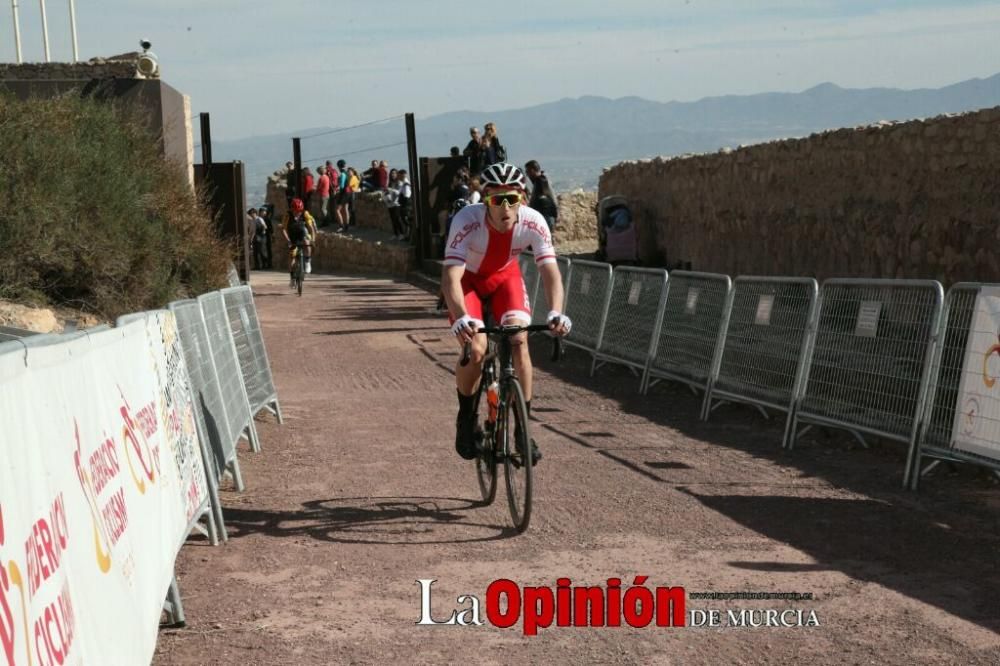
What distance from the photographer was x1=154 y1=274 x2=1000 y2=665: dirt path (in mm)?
5492

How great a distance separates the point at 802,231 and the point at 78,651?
1501cm

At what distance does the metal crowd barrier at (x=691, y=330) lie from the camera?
1254 cm

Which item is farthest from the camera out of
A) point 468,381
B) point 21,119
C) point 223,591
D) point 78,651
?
point 21,119

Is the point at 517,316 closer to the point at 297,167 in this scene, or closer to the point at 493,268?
the point at 493,268

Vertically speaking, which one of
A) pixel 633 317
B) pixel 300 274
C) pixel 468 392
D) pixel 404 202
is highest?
pixel 468 392

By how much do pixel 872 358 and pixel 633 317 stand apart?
17.2ft

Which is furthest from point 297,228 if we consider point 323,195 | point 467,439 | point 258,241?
point 467,439

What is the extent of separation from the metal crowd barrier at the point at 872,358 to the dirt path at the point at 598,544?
27cm

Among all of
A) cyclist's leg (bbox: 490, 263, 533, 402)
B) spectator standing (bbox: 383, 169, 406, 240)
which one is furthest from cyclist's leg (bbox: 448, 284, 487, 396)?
spectator standing (bbox: 383, 169, 406, 240)

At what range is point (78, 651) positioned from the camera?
3527 mm

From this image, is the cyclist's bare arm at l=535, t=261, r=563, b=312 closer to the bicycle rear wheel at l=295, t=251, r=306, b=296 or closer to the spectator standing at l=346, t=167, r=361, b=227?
the bicycle rear wheel at l=295, t=251, r=306, b=296

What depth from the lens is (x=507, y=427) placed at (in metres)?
7.70

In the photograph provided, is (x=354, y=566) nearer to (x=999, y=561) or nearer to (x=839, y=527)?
(x=839, y=527)

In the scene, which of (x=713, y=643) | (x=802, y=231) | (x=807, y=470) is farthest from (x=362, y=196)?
(x=713, y=643)
